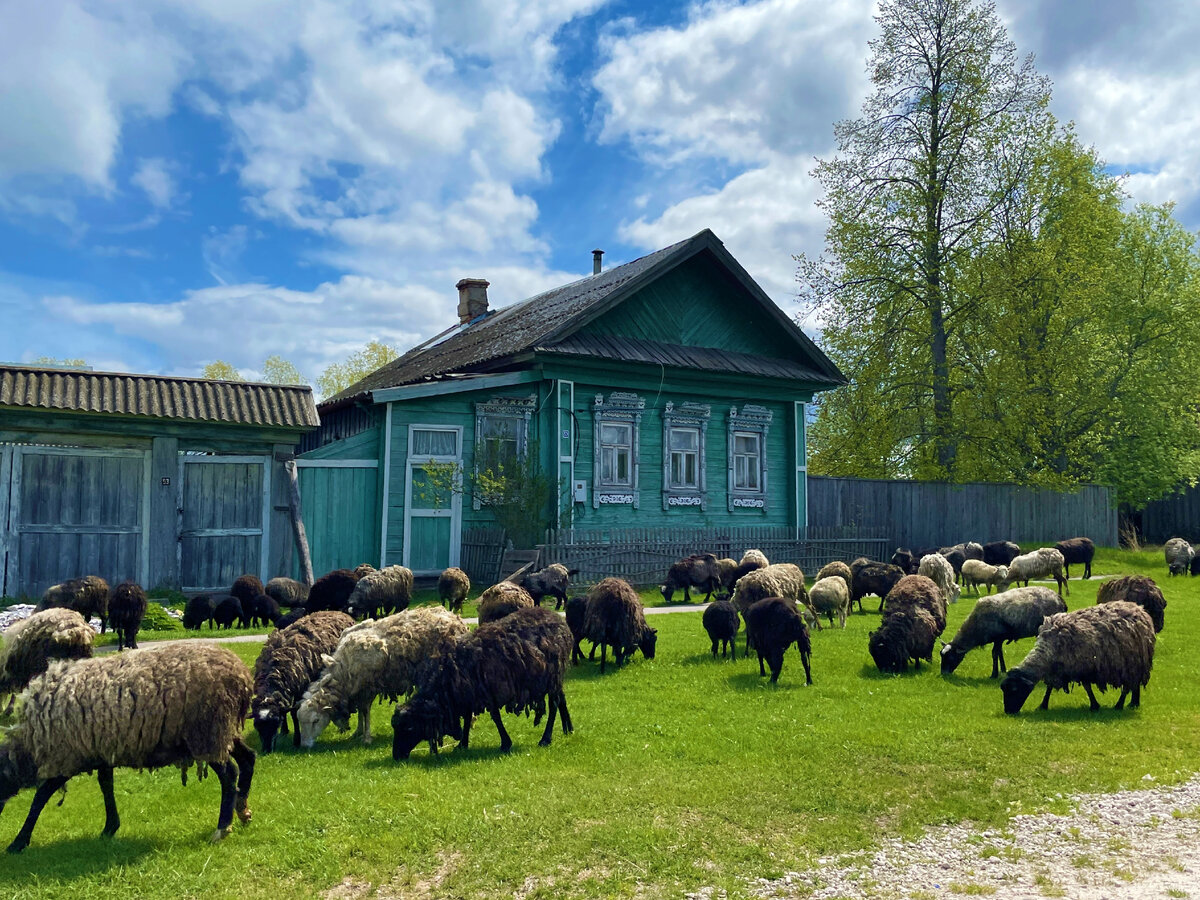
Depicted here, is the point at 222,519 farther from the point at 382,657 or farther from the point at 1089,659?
the point at 1089,659

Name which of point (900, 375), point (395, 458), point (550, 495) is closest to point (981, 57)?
point (900, 375)

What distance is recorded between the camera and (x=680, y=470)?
75.6ft

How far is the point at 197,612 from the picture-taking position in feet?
47.1

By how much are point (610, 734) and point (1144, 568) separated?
2372 cm

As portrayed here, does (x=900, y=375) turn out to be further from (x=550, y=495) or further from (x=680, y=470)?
(x=550, y=495)

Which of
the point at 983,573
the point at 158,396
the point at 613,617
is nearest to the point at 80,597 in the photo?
the point at 158,396

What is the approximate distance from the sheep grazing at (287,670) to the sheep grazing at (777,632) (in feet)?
15.9

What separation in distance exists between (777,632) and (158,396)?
11.6m

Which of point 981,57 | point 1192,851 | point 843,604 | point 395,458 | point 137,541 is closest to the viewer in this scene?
point 1192,851

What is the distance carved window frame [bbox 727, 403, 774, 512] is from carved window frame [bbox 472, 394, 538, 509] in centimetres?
580

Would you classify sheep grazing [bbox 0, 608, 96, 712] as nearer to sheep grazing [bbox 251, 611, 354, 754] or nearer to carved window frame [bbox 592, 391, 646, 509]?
sheep grazing [bbox 251, 611, 354, 754]

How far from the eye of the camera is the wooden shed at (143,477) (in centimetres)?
1512

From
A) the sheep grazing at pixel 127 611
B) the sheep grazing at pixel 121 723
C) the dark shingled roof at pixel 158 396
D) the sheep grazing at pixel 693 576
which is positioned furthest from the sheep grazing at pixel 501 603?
the dark shingled roof at pixel 158 396

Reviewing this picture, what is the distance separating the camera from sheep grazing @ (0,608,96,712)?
8797mm
